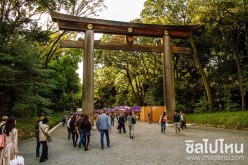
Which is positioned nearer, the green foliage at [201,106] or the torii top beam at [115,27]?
the torii top beam at [115,27]

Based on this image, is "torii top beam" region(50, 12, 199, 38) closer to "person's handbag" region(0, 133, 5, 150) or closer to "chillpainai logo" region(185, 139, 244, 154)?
"chillpainai logo" region(185, 139, 244, 154)

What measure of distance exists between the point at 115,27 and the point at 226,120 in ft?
37.1

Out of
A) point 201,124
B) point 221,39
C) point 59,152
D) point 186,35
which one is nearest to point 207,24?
point 186,35

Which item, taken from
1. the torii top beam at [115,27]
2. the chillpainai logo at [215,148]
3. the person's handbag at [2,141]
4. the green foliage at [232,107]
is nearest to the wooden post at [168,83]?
the torii top beam at [115,27]

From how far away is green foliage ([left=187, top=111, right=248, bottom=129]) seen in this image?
18.3 m

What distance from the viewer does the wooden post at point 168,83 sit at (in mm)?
20859

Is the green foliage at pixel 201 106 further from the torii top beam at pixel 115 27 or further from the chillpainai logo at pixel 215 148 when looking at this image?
the chillpainai logo at pixel 215 148

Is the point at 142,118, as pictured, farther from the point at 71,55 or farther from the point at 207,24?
the point at 207,24

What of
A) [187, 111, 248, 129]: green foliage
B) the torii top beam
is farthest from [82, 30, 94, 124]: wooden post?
[187, 111, 248, 129]: green foliage

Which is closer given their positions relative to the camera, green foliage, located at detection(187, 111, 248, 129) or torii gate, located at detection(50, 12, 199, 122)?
green foliage, located at detection(187, 111, 248, 129)

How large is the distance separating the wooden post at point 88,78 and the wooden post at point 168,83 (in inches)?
245

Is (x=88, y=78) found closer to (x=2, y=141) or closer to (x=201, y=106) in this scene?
(x=2, y=141)

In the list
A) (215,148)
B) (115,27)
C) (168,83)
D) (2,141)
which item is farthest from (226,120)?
(2,141)

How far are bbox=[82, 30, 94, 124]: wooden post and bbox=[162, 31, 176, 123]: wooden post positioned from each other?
621 centimetres
